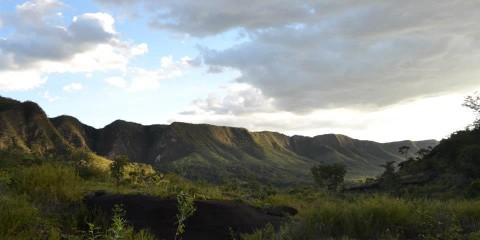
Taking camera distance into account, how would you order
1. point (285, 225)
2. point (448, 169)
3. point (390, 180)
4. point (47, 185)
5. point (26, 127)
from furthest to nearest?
point (26, 127), point (390, 180), point (448, 169), point (47, 185), point (285, 225)

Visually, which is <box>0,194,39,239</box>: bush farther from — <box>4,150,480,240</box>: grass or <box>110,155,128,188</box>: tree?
<box>110,155,128,188</box>: tree

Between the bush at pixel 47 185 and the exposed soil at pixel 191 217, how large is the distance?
75 centimetres

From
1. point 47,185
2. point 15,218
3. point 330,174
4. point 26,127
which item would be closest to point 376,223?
point 15,218

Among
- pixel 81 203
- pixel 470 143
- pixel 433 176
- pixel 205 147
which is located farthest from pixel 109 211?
pixel 205 147

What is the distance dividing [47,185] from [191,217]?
180 inches

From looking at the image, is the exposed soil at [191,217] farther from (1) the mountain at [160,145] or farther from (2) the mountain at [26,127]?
(1) the mountain at [160,145]

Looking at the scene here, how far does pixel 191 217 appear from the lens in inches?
509

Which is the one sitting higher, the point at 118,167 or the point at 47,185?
the point at 118,167

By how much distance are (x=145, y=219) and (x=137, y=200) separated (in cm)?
139

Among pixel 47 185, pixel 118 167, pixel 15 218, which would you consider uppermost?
pixel 118 167

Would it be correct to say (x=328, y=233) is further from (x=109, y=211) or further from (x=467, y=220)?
(x=109, y=211)

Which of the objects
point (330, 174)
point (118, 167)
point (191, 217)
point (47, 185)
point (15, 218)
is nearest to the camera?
point (15, 218)

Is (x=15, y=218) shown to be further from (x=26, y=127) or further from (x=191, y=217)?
(x=26, y=127)

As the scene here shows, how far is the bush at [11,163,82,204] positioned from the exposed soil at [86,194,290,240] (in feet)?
2.46
